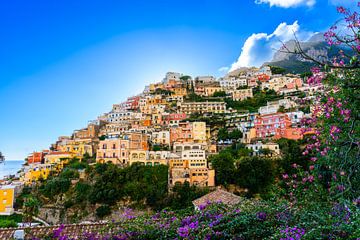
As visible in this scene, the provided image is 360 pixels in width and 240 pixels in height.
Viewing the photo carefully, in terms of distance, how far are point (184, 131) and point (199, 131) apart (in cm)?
227

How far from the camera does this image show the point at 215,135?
4197cm

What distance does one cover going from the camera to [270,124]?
36188 mm

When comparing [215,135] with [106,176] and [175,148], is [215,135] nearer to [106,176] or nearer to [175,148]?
[175,148]

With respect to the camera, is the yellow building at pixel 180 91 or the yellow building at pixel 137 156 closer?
the yellow building at pixel 137 156

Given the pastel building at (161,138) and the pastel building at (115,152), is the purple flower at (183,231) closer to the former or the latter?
the pastel building at (115,152)

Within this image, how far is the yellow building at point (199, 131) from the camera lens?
39938 millimetres

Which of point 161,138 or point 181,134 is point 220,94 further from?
point 161,138

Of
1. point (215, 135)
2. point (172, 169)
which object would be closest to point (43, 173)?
point (172, 169)

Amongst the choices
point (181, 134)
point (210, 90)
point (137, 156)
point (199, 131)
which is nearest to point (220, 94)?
point (210, 90)

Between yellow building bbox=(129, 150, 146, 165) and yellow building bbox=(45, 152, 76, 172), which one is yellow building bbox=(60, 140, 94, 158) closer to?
→ yellow building bbox=(45, 152, 76, 172)

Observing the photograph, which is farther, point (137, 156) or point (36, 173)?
point (36, 173)

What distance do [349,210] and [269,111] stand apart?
3902 cm

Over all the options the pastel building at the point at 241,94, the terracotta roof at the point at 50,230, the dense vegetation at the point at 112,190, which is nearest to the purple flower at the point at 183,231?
the terracotta roof at the point at 50,230

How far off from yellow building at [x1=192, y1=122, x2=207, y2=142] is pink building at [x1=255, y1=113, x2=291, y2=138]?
7716mm
